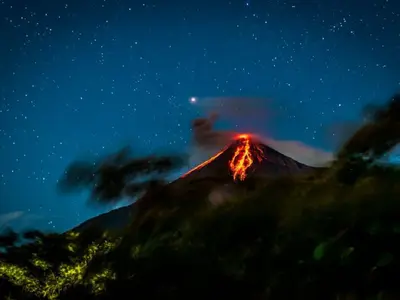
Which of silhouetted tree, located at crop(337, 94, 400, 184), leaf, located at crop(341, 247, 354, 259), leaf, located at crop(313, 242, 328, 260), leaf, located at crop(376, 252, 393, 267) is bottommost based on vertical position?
leaf, located at crop(376, 252, 393, 267)

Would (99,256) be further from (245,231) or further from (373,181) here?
(373,181)

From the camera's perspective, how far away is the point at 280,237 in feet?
4.47

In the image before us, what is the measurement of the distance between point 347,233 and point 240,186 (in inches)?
14.3

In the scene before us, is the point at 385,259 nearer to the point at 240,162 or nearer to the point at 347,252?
the point at 347,252

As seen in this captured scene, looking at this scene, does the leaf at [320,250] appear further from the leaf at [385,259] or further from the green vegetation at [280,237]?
the leaf at [385,259]

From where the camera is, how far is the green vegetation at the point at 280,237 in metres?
1.27

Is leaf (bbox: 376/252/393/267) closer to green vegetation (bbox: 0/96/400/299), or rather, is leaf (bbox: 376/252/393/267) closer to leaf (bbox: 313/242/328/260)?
green vegetation (bbox: 0/96/400/299)

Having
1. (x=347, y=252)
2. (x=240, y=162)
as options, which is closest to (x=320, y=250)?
(x=347, y=252)

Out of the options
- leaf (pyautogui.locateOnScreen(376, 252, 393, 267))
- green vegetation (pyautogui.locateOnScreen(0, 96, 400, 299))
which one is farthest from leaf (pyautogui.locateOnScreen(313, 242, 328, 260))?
leaf (pyautogui.locateOnScreen(376, 252, 393, 267))

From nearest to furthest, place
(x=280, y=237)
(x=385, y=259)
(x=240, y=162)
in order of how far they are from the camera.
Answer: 1. (x=385, y=259)
2. (x=280, y=237)
3. (x=240, y=162)

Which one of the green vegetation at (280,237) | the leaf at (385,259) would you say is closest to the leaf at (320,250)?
the green vegetation at (280,237)

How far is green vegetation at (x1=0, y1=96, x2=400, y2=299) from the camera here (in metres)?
1.27

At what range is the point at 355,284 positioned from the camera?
129cm

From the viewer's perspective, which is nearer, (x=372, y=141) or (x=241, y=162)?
(x=372, y=141)
